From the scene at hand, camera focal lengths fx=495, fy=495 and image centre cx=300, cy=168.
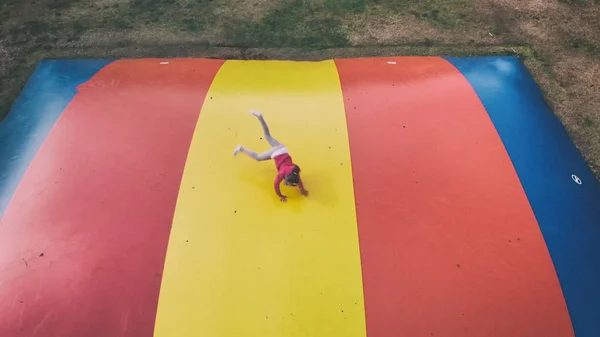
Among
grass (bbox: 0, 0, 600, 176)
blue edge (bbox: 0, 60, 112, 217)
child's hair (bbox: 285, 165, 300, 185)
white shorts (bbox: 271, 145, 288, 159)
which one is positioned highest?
white shorts (bbox: 271, 145, 288, 159)

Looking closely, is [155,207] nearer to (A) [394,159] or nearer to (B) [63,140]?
(B) [63,140]

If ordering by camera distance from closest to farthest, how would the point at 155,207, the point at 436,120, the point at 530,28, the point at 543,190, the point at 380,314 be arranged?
the point at 380,314 → the point at 155,207 → the point at 543,190 → the point at 436,120 → the point at 530,28

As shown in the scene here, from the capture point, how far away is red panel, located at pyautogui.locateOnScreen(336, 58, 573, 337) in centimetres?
413

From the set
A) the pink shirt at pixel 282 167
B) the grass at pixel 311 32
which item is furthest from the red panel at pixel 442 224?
the grass at pixel 311 32

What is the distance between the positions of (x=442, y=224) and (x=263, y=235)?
5.35 ft

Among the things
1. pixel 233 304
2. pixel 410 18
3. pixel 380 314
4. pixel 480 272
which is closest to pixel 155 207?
pixel 233 304

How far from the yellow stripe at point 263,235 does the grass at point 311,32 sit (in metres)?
3.42

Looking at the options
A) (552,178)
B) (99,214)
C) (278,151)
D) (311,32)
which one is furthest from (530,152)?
(311,32)

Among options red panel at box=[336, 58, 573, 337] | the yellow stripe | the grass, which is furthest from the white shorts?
the grass

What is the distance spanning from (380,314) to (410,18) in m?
6.36

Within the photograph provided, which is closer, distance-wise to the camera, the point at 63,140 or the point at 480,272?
the point at 480,272

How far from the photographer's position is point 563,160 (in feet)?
17.5

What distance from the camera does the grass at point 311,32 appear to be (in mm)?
8219

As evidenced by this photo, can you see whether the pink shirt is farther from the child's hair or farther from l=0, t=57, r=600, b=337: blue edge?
l=0, t=57, r=600, b=337: blue edge
